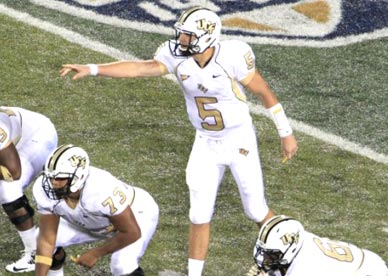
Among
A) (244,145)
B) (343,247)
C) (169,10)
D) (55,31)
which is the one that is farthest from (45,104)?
(343,247)

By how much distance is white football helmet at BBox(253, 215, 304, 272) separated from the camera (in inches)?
270

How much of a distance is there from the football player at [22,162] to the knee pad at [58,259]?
57cm

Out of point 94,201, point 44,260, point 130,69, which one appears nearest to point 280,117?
point 130,69

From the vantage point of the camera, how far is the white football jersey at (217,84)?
Result: 823cm

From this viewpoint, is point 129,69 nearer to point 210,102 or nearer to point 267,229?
point 210,102

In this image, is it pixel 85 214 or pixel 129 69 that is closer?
pixel 85 214

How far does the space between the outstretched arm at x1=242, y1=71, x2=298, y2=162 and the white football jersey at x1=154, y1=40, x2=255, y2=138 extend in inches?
2.9

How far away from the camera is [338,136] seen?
11.0 m

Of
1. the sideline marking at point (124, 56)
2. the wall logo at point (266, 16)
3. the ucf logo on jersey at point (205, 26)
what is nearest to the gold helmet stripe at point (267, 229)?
the ucf logo on jersey at point (205, 26)

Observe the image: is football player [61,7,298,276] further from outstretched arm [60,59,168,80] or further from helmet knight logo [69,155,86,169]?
helmet knight logo [69,155,86,169]

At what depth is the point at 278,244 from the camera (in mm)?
6867

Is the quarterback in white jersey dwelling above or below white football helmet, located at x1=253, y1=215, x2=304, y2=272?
below

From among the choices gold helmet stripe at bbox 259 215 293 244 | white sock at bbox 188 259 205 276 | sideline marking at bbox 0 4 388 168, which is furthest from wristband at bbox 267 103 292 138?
sideline marking at bbox 0 4 388 168

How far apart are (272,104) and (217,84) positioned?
419 mm
